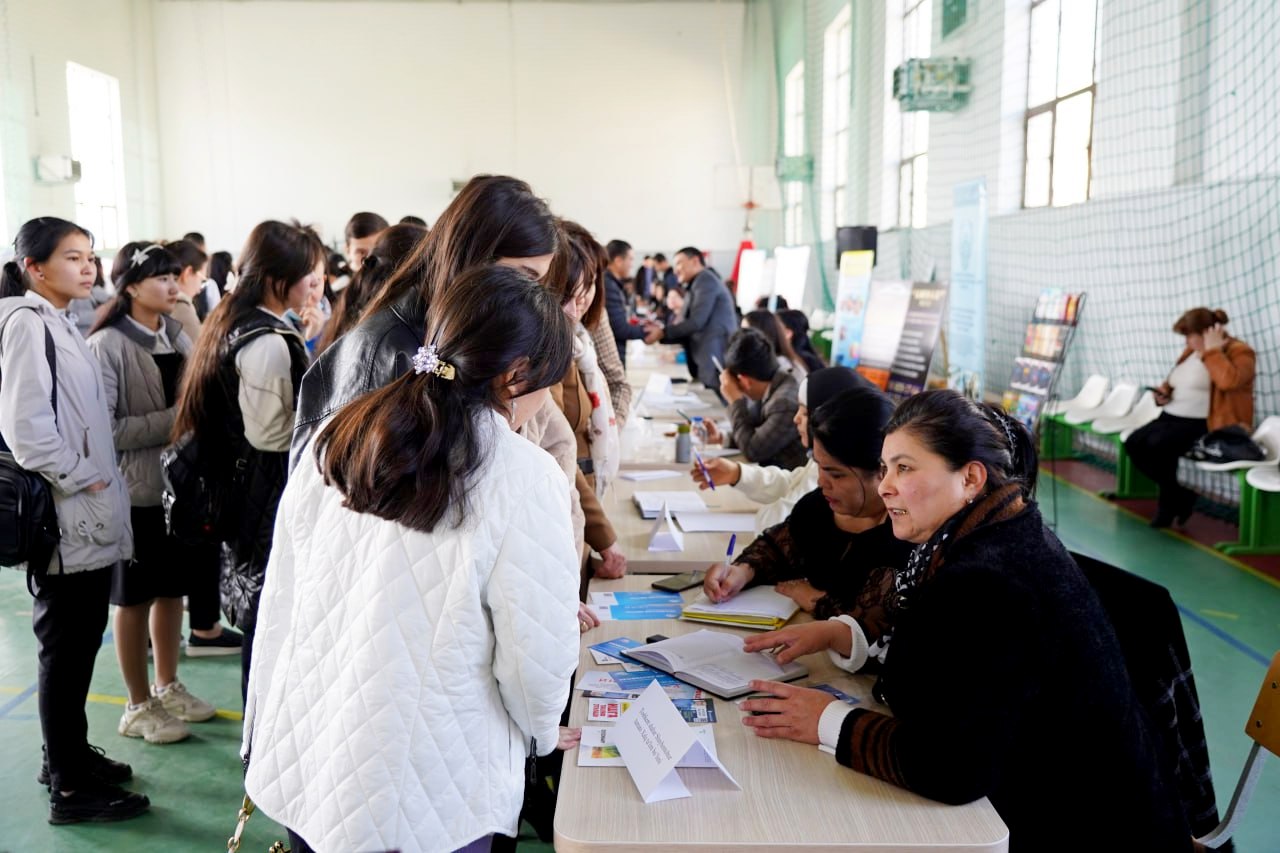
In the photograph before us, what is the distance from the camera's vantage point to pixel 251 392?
8.23ft

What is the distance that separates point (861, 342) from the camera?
6711 millimetres

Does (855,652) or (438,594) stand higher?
(438,594)

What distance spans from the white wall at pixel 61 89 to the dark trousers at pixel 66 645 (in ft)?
32.1

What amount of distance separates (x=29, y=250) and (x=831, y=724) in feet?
6.99

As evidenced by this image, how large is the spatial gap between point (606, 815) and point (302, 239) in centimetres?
180

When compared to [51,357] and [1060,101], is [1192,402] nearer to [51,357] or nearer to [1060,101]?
[1060,101]

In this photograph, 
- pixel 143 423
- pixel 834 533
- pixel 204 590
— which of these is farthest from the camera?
pixel 204 590

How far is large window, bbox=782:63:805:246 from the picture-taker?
1394 centimetres

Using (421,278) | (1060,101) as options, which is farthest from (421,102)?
(421,278)

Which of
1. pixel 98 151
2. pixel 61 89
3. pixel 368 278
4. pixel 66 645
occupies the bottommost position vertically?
pixel 66 645

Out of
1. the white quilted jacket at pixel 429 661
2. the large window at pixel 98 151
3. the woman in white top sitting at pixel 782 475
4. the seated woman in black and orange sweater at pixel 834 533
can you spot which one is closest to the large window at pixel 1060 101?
Answer: the woman in white top sitting at pixel 782 475

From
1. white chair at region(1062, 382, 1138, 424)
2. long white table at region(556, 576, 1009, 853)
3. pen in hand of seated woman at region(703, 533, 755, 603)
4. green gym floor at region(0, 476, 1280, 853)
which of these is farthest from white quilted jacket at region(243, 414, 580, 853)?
white chair at region(1062, 382, 1138, 424)

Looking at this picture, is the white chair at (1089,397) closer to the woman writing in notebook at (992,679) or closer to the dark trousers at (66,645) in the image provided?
the woman writing in notebook at (992,679)

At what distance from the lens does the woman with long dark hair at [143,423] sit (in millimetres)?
2930
